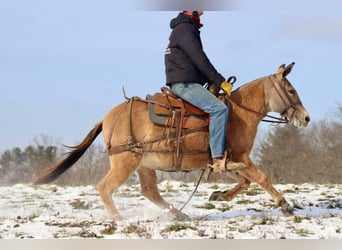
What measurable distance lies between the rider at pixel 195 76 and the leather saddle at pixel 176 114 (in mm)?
118

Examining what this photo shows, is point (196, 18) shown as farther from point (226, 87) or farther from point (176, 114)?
point (176, 114)

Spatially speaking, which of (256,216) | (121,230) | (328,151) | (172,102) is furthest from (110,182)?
(328,151)

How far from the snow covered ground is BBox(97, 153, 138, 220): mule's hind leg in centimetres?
22

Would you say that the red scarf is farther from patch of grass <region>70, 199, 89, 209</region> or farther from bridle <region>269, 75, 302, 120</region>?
patch of grass <region>70, 199, 89, 209</region>

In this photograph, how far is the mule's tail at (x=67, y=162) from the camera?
27.1 feet

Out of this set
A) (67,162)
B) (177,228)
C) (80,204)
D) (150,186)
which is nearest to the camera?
(177,228)

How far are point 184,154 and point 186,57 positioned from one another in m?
1.45

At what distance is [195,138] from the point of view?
293 inches

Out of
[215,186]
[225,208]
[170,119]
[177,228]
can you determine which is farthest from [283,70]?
[215,186]

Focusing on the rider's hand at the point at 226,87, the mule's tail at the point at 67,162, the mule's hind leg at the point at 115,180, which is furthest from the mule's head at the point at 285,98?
the mule's tail at the point at 67,162

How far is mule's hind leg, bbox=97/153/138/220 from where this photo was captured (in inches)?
288

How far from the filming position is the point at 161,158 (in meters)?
7.44

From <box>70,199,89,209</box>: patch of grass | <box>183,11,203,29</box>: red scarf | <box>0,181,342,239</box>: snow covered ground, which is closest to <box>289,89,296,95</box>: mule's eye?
<box>183,11,203,29</box>: red scarf

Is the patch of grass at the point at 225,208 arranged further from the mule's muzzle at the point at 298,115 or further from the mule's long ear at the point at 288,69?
the mule's long ear at the point at 288,69
